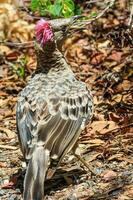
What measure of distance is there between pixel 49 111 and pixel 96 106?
2029mm

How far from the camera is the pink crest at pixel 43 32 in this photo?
6.78m

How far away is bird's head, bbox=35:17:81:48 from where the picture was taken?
6.80 metres

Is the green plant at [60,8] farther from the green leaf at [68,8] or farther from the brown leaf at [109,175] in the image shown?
the brown leaf at [109,175]

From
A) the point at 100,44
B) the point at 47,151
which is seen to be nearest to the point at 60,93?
the point at 47,151

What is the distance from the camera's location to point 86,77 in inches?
359

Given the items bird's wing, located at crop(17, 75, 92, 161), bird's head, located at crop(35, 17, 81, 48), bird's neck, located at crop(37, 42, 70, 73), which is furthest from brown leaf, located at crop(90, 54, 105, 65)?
bird's wing, located at crop(17, 75, 92, 161)

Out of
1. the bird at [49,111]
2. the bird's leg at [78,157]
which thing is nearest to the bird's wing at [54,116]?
the bird at [49,111]

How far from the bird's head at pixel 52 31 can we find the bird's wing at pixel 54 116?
20.5 inches

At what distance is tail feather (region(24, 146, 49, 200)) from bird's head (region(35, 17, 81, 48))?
1280mm

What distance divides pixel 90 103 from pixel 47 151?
0.89 m

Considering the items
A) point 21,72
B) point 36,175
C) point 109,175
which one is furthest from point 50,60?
point 21,72

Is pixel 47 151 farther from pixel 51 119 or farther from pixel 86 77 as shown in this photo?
pixel 86 77

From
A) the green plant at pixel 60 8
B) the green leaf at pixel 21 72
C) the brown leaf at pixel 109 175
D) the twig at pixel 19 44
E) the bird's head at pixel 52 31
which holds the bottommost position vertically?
the brown leaf at pixel 109 175

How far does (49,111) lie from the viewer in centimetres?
624
